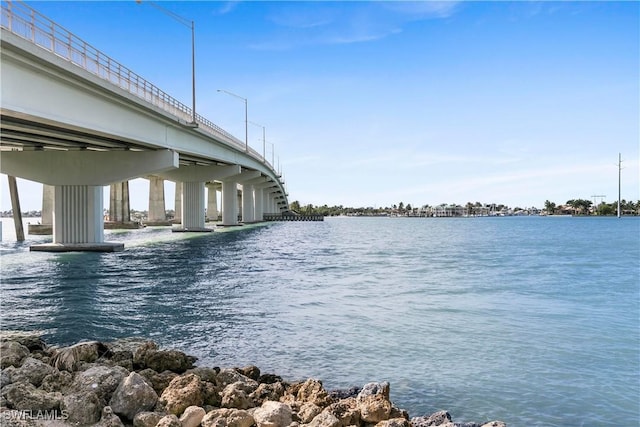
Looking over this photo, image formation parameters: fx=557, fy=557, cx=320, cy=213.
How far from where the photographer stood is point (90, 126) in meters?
28.5

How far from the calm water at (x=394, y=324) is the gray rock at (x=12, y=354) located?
348cm

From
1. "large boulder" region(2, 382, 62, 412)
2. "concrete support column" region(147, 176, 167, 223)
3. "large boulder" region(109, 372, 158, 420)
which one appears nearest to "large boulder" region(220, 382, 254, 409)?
"large boulder" region(109, 372, 158, 420)

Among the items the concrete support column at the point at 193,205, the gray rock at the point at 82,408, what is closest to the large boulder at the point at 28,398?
the gray rock at the point at 82,408

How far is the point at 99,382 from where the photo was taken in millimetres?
8570

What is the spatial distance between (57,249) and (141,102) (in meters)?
14.1

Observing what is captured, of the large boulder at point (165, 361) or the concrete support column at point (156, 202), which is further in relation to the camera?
the concrete support column at point (156, 202)

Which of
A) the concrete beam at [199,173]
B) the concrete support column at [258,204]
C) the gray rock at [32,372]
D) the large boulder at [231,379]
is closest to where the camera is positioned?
the gray rock at [32,372]

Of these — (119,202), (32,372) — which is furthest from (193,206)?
(32,372)

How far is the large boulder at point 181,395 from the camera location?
27.0 feet

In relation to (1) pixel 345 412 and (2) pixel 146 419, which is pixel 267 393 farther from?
(2) pixel 146 419

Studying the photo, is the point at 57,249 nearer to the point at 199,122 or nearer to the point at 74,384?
the point at 199,122

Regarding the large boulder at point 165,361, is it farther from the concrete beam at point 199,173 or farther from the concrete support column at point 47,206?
the concrete support column at point 47,206

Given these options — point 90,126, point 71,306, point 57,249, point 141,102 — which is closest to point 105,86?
point 90,126

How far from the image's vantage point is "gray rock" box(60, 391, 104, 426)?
771cm
